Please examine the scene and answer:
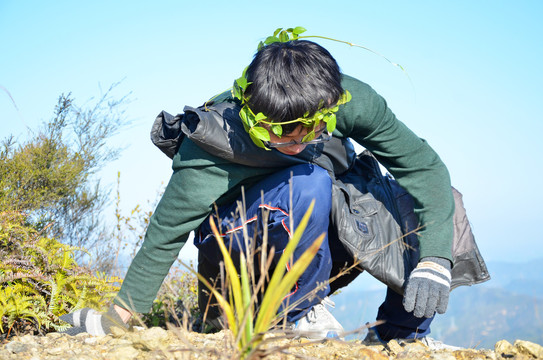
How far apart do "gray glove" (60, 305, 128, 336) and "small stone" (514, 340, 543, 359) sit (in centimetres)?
187

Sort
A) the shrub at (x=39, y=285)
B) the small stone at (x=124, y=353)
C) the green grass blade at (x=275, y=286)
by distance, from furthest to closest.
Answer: the shrub at (x=39, y=285) → the small stone at (x=124, y=353) → the green grass blade at (x=275, y=286)

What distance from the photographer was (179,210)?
2584 mm

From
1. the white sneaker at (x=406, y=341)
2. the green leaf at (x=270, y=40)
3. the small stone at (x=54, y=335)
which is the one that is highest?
the green leaf at (x=270, y=40)

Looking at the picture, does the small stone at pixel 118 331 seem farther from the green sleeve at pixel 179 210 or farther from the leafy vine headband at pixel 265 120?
the leafy vine headband at pixel 265 120

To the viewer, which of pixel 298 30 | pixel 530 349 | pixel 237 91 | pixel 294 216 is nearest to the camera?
pixel 530 349

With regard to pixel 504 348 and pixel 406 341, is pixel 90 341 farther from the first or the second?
pixel 504 348

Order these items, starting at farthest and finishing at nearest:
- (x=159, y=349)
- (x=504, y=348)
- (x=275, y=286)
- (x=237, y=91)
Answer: (x=237, y=91) < (x=504, y=348) < (x=159, y=349) < (x=275, y=286)

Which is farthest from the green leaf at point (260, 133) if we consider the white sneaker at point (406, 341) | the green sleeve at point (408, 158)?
the white sneaker at point (406, 341)

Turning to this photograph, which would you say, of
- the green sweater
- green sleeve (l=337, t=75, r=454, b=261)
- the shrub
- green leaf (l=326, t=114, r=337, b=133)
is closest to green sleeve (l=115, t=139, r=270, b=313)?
the green sweater

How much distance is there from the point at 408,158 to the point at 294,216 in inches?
30.2

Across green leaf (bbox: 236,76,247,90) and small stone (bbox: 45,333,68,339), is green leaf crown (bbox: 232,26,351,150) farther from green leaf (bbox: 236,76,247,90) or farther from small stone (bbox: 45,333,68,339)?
small stone (bbox: 45,333,68,339)

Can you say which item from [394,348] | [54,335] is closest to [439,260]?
[394,348]

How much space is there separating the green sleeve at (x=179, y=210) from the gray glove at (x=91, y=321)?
0.10 metres

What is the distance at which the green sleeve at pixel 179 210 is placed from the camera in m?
2.57
